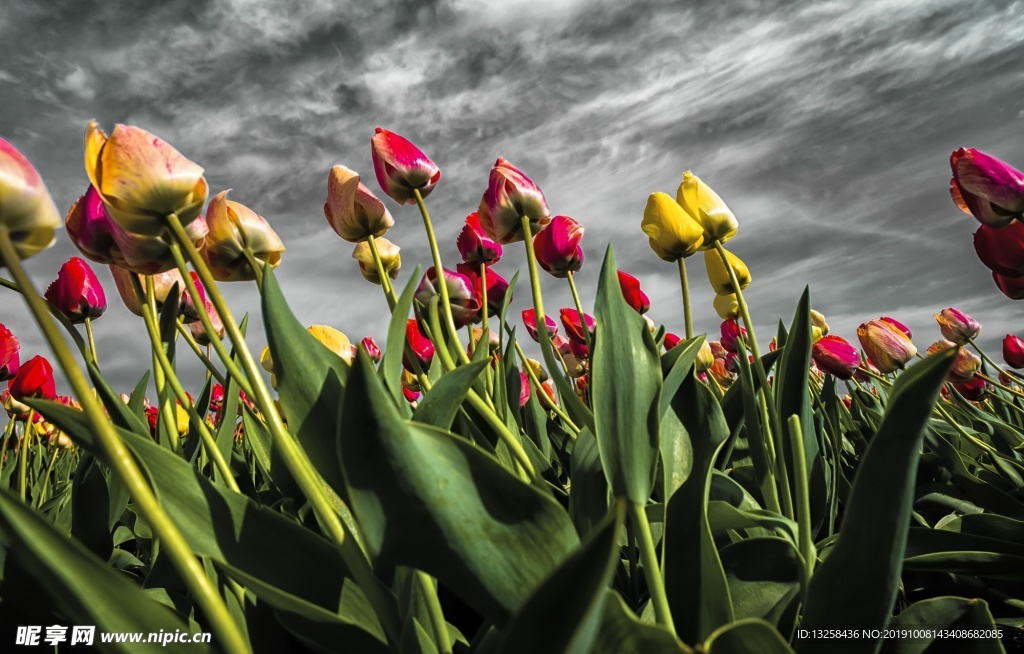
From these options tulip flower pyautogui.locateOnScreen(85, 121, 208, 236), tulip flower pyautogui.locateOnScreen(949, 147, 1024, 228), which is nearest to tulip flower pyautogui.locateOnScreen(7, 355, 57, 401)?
tulip flower pyautogui.locateOnScreen(85, 121, 208, 236)

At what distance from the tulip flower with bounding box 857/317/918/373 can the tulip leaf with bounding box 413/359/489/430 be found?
1.87m

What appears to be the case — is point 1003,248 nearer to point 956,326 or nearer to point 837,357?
point 837,357

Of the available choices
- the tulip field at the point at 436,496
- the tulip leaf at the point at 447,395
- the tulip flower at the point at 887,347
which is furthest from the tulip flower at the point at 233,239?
the tulip flower at the point at 887,347

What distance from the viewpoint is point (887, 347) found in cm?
209

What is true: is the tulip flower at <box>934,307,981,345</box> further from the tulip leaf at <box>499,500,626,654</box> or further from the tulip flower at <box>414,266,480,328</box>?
the tulip leaf at <box>499,500,626,654</box>

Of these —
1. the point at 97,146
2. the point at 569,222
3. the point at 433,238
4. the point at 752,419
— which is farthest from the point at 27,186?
the point at 569,222

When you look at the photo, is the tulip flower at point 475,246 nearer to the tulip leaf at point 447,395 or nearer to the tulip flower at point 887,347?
the tulip leaf at point 447,395

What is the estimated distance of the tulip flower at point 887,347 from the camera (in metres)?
2.08

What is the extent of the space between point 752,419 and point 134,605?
27.8 inches

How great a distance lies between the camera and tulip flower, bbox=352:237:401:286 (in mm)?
1276

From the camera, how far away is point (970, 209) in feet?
3.73

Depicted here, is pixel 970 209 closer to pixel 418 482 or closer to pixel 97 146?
pixel 418 482

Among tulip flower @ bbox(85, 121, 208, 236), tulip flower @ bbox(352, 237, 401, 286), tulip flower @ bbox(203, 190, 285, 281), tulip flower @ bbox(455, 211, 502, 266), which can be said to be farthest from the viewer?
tulip flower @ bbox(455, 211, 502, 266)

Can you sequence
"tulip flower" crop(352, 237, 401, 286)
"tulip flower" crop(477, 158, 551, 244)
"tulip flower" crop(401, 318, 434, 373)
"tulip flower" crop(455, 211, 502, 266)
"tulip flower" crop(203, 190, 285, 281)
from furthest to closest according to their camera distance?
"tulip flower" crop(401, 318, 434, 373), "tulip flower" crop(455, 211, 502, 266), "tulip flower" crop(352, 237, 401, 286), "tulip flower" crop(477, 158, 551, 244), "tulip flower" crop(203, 190, 285, 281)
